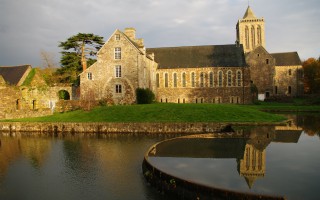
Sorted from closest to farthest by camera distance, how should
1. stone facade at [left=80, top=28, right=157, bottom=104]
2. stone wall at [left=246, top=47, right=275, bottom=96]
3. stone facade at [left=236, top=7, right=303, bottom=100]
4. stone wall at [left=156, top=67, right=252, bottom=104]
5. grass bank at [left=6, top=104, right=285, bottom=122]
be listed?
grass bank at [left=6, top=104, right=285, bottom=122] < stone facade at [left=80, top=28, right=157, bottom=104] < stone wall at [left=156, top=67, right=252, bottom=104] < stone wall at [left=246, top=47, right=275, bottom=96] < stone facade at [left=236, top=7, right=303, bottom=100]

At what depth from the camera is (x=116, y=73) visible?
37.8m

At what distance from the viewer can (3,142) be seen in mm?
22719

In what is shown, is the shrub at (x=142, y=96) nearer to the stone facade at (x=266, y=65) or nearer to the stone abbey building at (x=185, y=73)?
the stone abbey building at (x=185, y=73)

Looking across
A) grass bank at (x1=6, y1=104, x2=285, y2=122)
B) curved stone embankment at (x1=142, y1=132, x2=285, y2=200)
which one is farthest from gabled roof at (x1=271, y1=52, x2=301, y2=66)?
curved stone embankment at (x1=142, y1=132, x2=285, y2=200)

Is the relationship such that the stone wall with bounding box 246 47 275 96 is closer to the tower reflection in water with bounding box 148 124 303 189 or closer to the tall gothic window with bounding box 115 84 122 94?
the tall gothic window with bounding box 115 84 122 94

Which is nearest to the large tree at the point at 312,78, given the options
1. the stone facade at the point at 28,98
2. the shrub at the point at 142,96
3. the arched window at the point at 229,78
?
the arched window at the point at 229,78

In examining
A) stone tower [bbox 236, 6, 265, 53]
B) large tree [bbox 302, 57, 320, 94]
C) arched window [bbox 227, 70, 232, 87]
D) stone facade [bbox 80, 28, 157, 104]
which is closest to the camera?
stone facade [bbox 80, 28, 157, 104]

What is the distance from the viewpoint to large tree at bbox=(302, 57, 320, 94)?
6259cm

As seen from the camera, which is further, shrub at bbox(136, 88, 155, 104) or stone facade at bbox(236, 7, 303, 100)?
stone facade at bbox(236, 7, 303, 100)

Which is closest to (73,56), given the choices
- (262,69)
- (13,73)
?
(13,73)

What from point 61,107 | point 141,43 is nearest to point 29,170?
point 61,107

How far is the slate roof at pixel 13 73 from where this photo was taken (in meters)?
40.0

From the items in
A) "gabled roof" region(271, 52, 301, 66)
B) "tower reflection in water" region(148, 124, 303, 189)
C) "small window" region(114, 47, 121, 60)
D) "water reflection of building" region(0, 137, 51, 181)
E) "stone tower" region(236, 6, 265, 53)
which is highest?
"stone tower" region(236, 6, 265, 53)

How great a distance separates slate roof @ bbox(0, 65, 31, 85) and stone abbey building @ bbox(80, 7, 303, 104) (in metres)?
8.94
